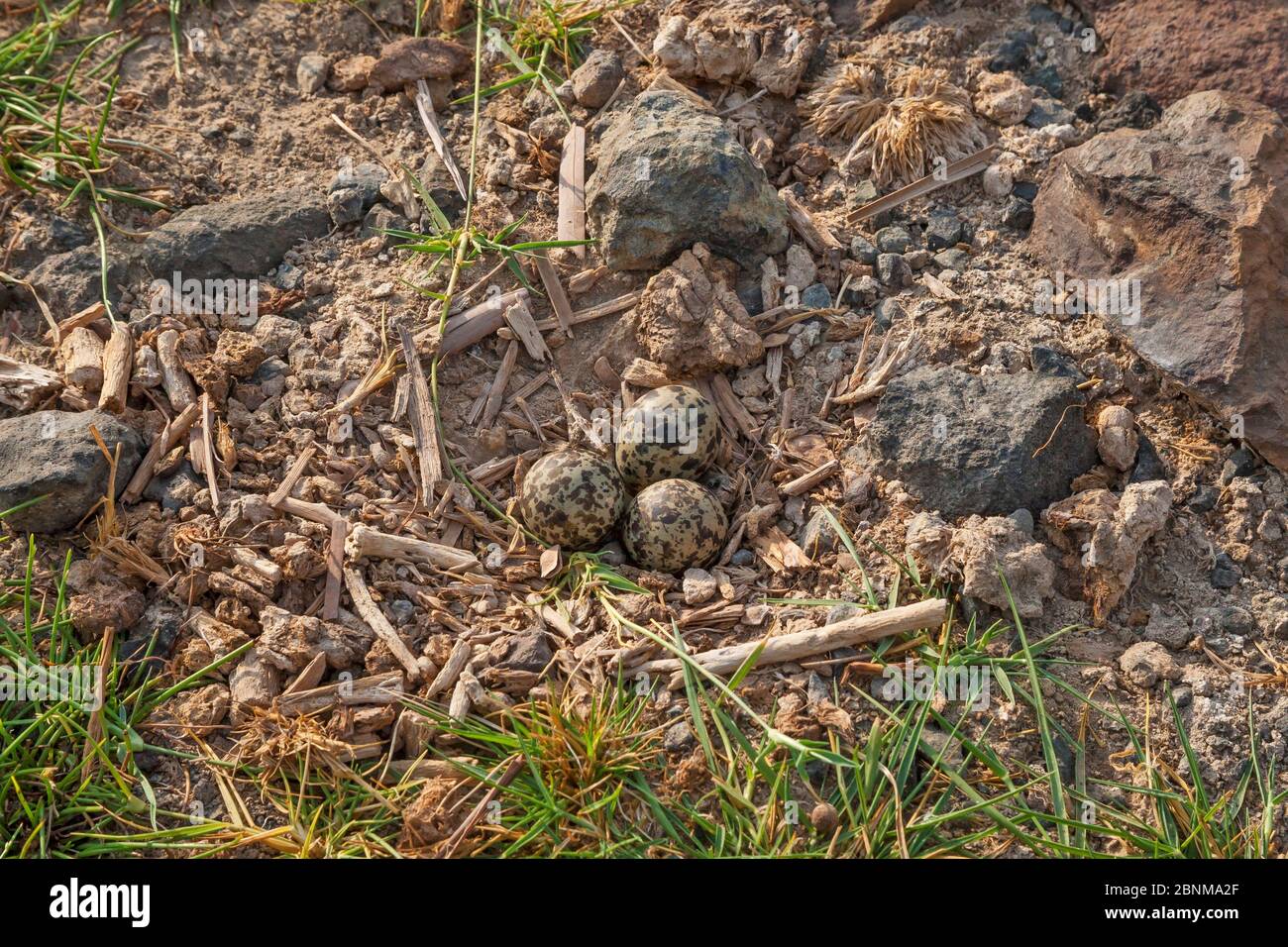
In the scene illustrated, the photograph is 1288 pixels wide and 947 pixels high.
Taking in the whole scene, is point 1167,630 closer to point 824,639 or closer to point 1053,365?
point 1053,365

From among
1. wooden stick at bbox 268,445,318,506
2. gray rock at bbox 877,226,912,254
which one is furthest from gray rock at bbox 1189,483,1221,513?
wooden stick at bbox 268,445,318,506

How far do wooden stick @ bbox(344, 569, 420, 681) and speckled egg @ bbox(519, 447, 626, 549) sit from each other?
2.15 feet

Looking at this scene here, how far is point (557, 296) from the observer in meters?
4.55

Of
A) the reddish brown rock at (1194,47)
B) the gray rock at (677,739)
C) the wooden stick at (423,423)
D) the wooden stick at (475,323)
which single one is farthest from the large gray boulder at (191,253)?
the reddish brown rock at (1194,47)

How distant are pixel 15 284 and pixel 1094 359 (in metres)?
4.68

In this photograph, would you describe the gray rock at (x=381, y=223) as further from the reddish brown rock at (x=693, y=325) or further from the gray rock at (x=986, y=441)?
the gray rock at (x=986, y=441)

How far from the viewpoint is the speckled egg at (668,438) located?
13.4ft

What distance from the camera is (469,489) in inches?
165

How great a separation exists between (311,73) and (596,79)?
155cm

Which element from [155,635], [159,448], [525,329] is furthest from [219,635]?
[525,329]

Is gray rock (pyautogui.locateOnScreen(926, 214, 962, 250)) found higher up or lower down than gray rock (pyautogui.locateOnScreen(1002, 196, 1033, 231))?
lower down

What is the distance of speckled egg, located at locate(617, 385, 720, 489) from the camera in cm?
408

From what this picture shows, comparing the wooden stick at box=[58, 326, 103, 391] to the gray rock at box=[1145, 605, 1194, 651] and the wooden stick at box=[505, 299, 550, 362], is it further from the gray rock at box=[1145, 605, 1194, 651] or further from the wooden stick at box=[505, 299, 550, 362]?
the gray rock at box=[1145, 605, 1194, 651]

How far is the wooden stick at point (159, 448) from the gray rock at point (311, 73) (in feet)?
6.64
